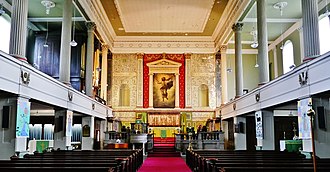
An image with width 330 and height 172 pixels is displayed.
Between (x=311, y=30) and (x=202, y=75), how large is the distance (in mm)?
14896

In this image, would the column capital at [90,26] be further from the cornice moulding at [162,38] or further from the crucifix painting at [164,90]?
the crucifix painting at [164,90]

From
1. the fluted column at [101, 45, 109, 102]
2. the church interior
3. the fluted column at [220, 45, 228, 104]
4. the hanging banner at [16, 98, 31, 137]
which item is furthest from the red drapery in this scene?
the hanging banner at [16, 98, 31, 137]

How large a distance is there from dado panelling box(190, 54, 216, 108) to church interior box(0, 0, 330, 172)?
7 centimetres

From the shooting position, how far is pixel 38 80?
32.8 ft

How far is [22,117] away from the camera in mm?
8836

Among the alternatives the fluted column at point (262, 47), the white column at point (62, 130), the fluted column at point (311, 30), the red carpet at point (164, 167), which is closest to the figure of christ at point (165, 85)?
the red carpet at point (164, 167)

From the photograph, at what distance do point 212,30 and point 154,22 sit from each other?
419 cm

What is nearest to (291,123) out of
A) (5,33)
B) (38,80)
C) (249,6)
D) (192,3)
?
(249,6)

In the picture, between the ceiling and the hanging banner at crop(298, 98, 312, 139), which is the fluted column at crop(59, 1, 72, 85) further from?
the hanging banner at crop(298, 98, 312, 139)

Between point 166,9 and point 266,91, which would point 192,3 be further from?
point 266,91

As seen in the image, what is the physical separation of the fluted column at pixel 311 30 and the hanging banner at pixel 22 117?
7.73m

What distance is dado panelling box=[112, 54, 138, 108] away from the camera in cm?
2364

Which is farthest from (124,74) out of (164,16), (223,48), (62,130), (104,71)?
(62,130)

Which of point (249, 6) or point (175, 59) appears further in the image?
point (175, 59)
